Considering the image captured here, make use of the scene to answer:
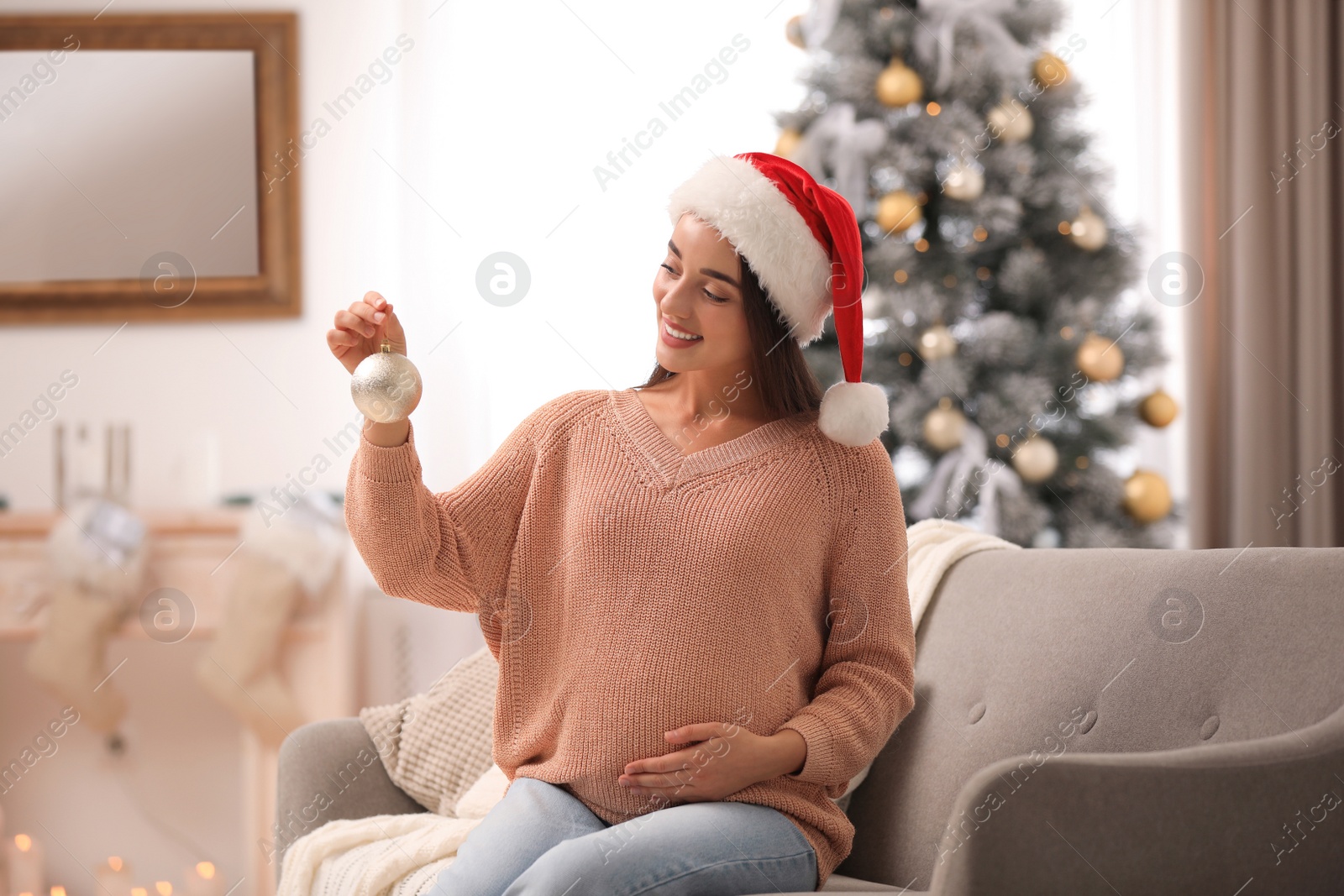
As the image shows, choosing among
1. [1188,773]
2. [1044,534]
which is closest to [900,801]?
[1188,773]

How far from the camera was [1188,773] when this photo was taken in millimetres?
1038

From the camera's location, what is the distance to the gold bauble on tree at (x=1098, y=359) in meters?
2.48

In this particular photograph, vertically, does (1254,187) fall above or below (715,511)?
above

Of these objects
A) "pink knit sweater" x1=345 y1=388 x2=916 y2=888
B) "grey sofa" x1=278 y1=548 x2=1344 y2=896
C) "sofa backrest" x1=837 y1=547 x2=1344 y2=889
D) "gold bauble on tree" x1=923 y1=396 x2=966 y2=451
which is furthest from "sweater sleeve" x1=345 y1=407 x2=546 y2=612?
"gold bauble on tree" x1=923 y1=396 x2=966 y2=451

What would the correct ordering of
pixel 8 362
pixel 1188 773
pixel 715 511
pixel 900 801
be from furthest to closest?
1. pixel 8 362
2. pixel 900 801
3. pixel 715 511
4. pixel 1188 773

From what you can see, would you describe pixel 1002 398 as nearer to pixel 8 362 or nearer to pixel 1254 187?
pixel 1254 187

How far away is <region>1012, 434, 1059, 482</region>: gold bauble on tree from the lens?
2.46m

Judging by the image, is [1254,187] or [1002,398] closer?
[1002,398]

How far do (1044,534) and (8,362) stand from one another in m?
2.50

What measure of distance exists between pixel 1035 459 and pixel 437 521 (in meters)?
1.61

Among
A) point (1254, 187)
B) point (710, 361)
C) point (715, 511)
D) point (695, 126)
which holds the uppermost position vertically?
point (695, 126)

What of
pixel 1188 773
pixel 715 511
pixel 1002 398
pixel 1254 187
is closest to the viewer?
pixel 1188 773

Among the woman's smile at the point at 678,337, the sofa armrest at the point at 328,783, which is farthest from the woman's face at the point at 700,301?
the sofa armrest at the point at 328,783

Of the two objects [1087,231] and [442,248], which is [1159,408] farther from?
[442,248]
